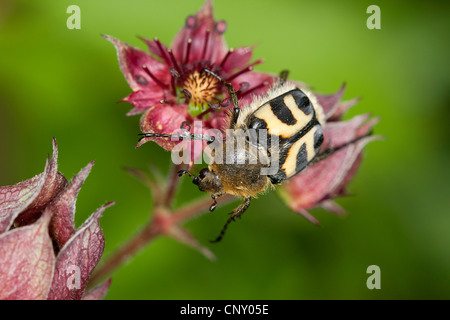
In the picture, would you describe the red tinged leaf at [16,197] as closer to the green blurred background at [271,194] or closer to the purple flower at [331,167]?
the purple flower at [331,167]

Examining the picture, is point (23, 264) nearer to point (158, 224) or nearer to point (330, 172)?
point (158, 224)

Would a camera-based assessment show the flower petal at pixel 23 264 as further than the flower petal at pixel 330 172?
No

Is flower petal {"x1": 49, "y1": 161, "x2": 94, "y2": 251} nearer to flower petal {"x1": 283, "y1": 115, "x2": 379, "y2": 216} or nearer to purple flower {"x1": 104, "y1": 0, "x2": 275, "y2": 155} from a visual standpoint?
purple flower {"x1": 104, "y1": 0, "x2": 275, "y2": 155}

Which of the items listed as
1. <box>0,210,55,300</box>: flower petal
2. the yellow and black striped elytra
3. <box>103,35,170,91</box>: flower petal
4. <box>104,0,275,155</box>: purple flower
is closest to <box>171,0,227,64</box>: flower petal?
<box>104,0,275,155</box>: purple flower

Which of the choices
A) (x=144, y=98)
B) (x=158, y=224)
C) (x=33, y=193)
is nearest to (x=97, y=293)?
(x=33, y=193)

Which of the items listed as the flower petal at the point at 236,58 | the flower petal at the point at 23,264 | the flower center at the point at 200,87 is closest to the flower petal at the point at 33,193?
the flower petal at the point at 23,264

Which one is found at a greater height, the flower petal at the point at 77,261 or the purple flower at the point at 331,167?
the purple flower at the point at 331,167
